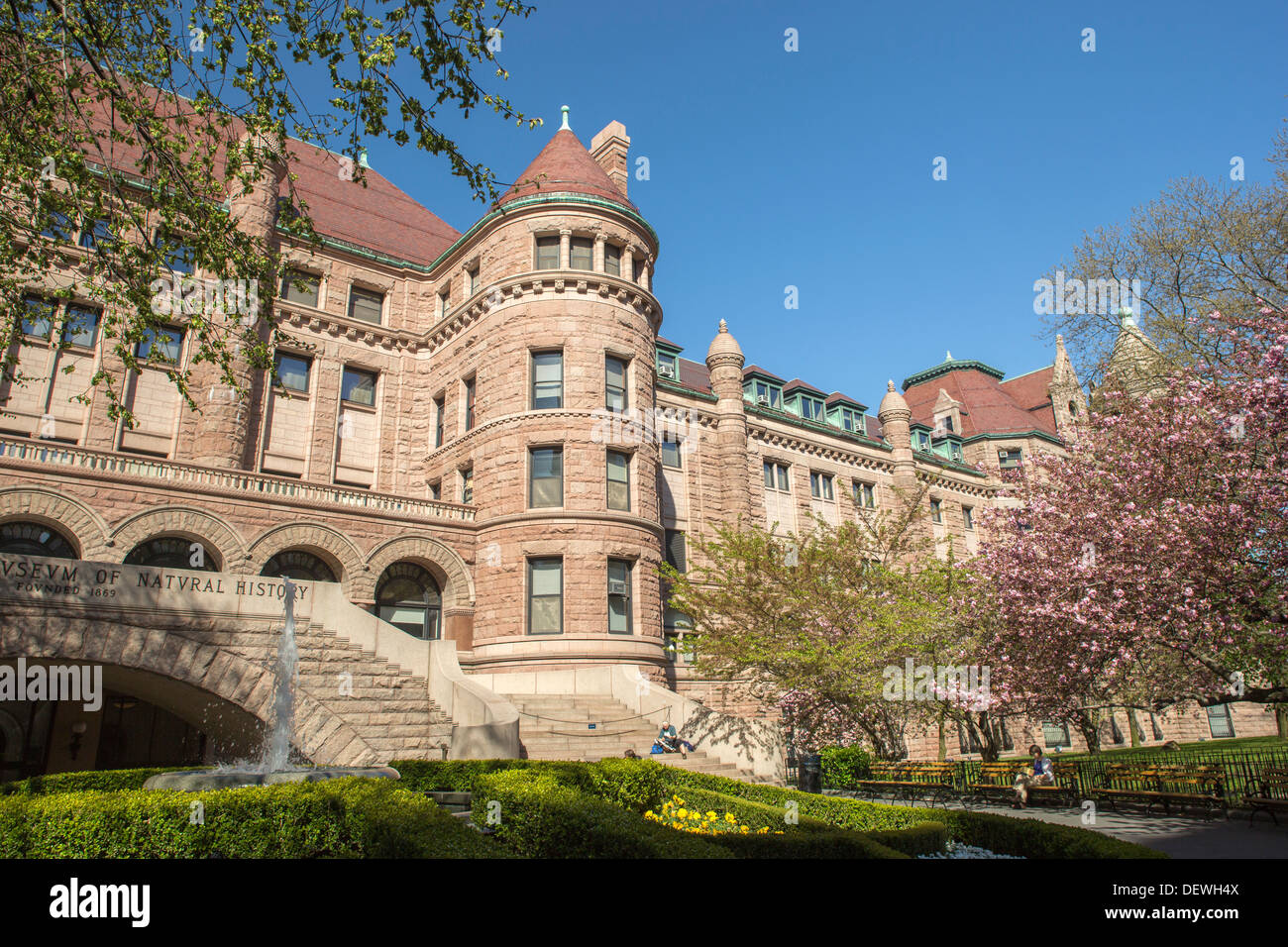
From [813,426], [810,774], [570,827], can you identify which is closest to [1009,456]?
[813,426]

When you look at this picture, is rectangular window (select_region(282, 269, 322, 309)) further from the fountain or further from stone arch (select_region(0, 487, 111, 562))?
the fountain

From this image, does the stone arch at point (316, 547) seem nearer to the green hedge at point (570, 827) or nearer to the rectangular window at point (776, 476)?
the green hedge at point (570, 827)

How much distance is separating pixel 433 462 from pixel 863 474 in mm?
21749

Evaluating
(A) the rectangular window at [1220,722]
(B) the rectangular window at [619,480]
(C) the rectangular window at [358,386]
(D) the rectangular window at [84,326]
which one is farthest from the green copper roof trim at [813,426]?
(A) the rectangular window at [1220,722]

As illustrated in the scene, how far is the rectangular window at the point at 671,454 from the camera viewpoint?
30.4 metres

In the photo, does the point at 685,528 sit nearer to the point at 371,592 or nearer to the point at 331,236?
the point at 371,592

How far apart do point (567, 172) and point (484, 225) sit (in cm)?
342

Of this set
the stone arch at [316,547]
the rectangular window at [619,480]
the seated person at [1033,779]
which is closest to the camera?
the seated person at [1033,779]

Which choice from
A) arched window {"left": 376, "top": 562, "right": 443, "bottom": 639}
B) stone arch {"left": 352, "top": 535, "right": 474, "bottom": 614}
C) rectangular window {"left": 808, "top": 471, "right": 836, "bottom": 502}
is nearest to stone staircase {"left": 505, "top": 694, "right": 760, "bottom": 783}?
stone arch {"left": 352, "top": 535, "right": 474, "bottom": 614}

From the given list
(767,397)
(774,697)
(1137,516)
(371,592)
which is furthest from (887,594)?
(767,397)

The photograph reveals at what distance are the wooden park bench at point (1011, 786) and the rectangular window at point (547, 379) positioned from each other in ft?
50.5

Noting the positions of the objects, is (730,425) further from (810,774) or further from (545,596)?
(810,774)

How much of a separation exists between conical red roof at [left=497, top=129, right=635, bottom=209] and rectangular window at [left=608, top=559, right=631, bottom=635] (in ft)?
40.6
